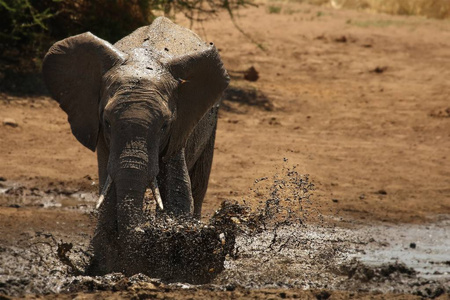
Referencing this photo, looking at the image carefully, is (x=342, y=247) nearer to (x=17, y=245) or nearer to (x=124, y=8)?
(x=17, y=245)

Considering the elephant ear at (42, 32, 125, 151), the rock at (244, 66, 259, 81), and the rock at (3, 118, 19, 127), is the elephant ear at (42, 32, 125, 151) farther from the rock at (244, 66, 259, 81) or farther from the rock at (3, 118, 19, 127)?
the rock at (244, 66, 259, 81)

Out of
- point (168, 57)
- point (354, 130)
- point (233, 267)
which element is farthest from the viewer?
point (354, 130)

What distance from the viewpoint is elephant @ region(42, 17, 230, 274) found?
5.40m

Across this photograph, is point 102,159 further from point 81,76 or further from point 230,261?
point 230,261

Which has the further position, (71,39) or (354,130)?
(354,130)

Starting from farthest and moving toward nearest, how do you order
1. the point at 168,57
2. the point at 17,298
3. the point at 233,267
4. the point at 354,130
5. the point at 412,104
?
the point at 412,104 → the point at 354,130 → the point at 233,267 → the point at 168,57 → the point at 17,298

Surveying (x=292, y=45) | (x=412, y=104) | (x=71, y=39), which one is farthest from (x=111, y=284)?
(x=292, y=45)

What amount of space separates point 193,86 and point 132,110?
0.81 m

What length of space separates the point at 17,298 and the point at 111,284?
0.54 m

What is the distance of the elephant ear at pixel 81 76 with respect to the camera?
5955 mm

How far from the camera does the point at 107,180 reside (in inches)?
216

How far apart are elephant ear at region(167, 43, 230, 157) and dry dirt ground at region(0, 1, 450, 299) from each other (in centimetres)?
103

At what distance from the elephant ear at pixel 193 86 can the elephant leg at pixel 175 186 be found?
0.47ft

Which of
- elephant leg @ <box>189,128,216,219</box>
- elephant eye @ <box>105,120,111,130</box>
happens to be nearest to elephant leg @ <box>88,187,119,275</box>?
elephant eye @ <box>105,120,111,130</box>
